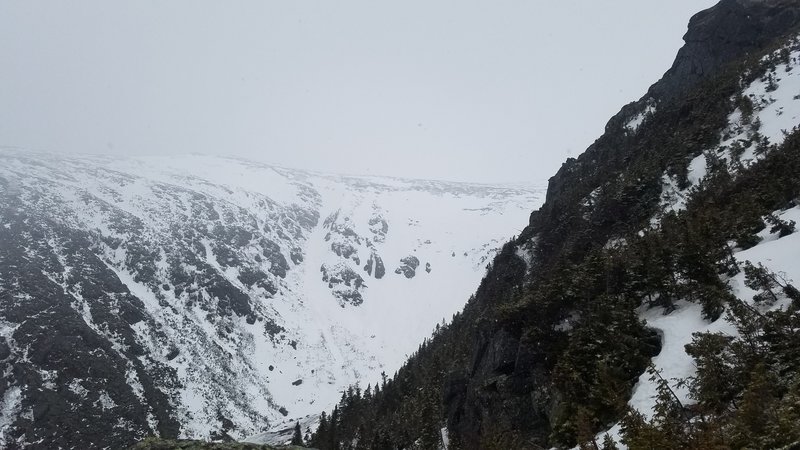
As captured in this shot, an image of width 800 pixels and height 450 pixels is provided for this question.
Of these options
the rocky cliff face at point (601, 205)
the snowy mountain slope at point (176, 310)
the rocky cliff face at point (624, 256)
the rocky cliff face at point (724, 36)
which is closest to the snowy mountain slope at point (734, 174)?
the rocky cliff face at point (624, 256)

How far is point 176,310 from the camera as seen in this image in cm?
12088

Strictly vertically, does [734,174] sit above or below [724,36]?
below

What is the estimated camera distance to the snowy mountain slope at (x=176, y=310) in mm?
84938

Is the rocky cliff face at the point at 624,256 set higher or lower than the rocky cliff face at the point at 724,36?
lower

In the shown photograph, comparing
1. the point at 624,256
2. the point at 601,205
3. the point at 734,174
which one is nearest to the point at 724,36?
the point at 734,174

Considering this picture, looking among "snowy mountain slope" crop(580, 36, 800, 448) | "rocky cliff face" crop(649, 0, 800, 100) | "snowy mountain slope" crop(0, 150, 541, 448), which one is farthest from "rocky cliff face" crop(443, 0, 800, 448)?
"snowy mountain slope" crop(0, 150, 541, 448)

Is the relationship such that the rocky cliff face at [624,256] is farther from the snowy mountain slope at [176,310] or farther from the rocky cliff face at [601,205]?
the snowy mountain slope at [176,310]

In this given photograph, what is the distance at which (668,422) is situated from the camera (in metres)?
15.0

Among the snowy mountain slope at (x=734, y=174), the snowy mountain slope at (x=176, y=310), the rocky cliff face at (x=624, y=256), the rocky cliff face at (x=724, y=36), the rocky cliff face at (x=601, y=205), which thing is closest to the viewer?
the snowy mountain slope at (x=734, y=174)

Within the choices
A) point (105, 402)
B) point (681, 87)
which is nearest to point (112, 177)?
point (105, 402)

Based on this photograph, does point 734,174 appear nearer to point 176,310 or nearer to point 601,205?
point 601,205

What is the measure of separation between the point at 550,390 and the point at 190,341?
349ft

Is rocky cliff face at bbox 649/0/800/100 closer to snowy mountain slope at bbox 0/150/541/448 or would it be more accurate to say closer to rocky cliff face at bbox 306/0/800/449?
rocky cliff face at bbox 306/0/800/449

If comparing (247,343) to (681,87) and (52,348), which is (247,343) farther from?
(681,87)
